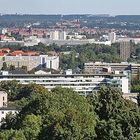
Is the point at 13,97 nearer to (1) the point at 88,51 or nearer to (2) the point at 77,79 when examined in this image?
(2) the point at 77,79

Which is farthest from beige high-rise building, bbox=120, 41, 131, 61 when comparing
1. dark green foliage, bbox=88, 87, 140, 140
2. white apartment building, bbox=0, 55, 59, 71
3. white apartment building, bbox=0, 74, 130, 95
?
dark green foliage, bbox=88, 87, 140, 140

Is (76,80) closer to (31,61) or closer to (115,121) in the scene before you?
(31,61)

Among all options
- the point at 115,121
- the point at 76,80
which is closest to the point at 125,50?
the point at 76,80

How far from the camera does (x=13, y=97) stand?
38219mm

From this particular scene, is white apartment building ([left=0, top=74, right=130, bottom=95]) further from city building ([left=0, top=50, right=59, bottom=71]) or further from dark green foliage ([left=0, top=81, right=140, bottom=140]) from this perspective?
dark green foliage ([left=0, top=81, right=140, bottom=140])

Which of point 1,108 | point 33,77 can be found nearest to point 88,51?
point 33,77

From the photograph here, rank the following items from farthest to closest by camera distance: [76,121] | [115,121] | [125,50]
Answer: [125,50] < [115,121] < [76,121]

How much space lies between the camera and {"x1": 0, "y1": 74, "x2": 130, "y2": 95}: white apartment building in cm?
4722

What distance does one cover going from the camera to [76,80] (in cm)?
4800

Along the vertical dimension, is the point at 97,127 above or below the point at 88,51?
above

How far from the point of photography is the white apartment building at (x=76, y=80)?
1859 inches

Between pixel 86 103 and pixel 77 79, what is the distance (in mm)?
21647

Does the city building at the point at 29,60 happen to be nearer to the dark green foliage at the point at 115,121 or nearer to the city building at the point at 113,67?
the city building at the point at 113,67

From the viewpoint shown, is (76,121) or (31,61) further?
(31,61)
